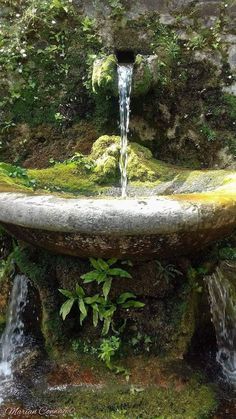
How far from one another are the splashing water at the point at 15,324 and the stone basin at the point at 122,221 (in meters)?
1.19

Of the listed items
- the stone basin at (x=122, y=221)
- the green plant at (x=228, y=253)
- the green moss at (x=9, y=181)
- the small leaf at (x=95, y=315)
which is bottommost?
the small leaf at (x=95, y=315)

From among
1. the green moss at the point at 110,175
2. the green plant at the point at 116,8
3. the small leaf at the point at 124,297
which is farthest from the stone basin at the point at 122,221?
the green plant at the point at 116,8

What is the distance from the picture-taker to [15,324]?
195 inches

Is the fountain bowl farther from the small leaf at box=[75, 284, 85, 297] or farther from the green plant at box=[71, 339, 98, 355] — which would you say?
the green plant at box=[71, 339, 98, 355]

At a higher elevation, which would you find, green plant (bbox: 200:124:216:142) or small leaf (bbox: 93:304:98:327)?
green plant (bbox: 200:124:216:142)

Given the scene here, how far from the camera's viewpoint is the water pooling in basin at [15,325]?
15.9ft

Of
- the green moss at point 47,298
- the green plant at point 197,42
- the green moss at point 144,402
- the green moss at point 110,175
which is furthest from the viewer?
the green plant at point 197,42

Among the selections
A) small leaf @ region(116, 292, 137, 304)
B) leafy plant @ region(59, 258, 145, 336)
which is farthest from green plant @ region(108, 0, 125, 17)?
small leaf @ region(116, 292, 137, 304)

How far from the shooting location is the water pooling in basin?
191 inches

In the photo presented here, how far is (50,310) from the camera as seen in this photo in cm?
455

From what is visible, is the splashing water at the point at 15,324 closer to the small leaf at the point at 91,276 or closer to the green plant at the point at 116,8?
the small leaf at the point at 91,276

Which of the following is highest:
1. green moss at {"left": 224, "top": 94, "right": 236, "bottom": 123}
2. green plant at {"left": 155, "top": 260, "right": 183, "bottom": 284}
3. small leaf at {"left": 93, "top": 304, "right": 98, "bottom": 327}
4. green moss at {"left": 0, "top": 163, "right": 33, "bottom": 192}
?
green moss at {"left": 224, "top": 94, "right": 236, "bottom": 123}

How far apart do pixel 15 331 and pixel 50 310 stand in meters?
0.64

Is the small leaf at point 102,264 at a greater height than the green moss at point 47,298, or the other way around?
the small leaf at point 102,264
